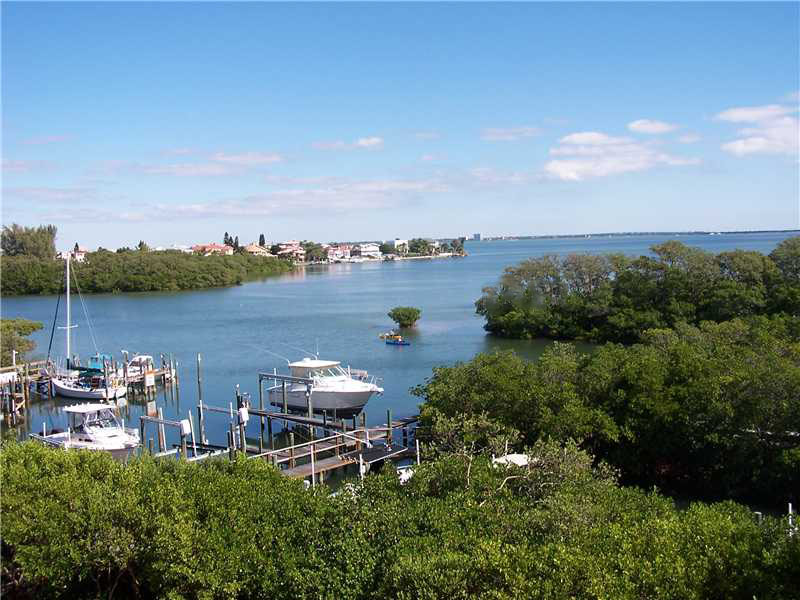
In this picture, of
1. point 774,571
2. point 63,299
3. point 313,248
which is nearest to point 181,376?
point 774,571

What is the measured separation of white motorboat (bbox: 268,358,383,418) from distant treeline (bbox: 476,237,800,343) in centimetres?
2305

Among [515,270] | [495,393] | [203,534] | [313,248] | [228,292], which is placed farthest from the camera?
[313,248]

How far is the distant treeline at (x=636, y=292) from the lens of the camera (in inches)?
1810

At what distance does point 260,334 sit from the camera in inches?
2141

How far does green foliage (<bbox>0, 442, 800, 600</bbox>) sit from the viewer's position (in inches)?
377

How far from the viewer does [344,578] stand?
1062 centimetres

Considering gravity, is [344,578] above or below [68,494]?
below

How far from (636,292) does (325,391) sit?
28.4 metres

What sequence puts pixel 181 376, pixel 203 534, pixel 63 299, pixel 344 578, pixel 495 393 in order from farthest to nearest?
pixel 63 299
pixel 181 376
pixel 495 393
pixel 203 534
pixel 344 578

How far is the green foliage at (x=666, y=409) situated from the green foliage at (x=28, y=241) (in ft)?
328

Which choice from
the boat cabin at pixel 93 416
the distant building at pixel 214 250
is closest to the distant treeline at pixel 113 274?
the distant building at pixel 214 250

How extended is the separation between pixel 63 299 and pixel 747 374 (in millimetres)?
80174

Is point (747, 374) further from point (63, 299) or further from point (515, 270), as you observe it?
point (63, 299)

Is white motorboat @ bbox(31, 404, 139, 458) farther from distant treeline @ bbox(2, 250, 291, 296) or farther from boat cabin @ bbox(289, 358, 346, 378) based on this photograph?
distant treeline @ bbox(2, 250, 291, 296)
